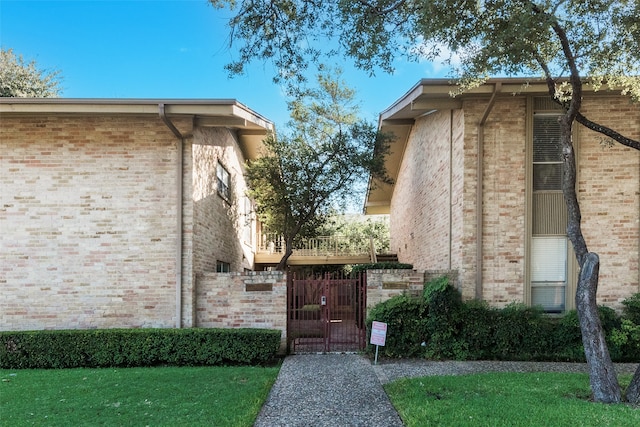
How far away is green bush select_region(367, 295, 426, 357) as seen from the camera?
7.87 meters

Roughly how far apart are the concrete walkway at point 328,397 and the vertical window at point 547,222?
403 centimetres

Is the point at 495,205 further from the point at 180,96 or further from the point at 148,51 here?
the point at 148,51

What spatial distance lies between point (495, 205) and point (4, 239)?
34.3 feet

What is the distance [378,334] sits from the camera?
A: 295 inches

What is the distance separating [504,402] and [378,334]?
115 inches

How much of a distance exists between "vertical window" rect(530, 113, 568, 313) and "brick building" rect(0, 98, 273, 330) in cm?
663

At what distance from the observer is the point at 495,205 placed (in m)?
8.09

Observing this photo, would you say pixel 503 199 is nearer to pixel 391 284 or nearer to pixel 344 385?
A: pixel 391 284

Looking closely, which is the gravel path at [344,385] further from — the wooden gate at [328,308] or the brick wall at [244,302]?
the brick wall at [244,302]

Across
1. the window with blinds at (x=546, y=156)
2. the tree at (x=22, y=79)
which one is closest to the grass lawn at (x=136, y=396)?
the window with blinds at (x=546, y=156)

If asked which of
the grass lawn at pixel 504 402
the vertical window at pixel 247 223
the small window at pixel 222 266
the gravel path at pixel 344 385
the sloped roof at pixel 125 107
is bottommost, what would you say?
the gravel path at pixel 344 385

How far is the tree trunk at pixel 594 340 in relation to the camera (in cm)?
499

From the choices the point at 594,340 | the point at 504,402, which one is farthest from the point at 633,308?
the point at 504,402

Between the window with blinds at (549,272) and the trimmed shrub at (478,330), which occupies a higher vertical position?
the window with blinds at (549,272)
